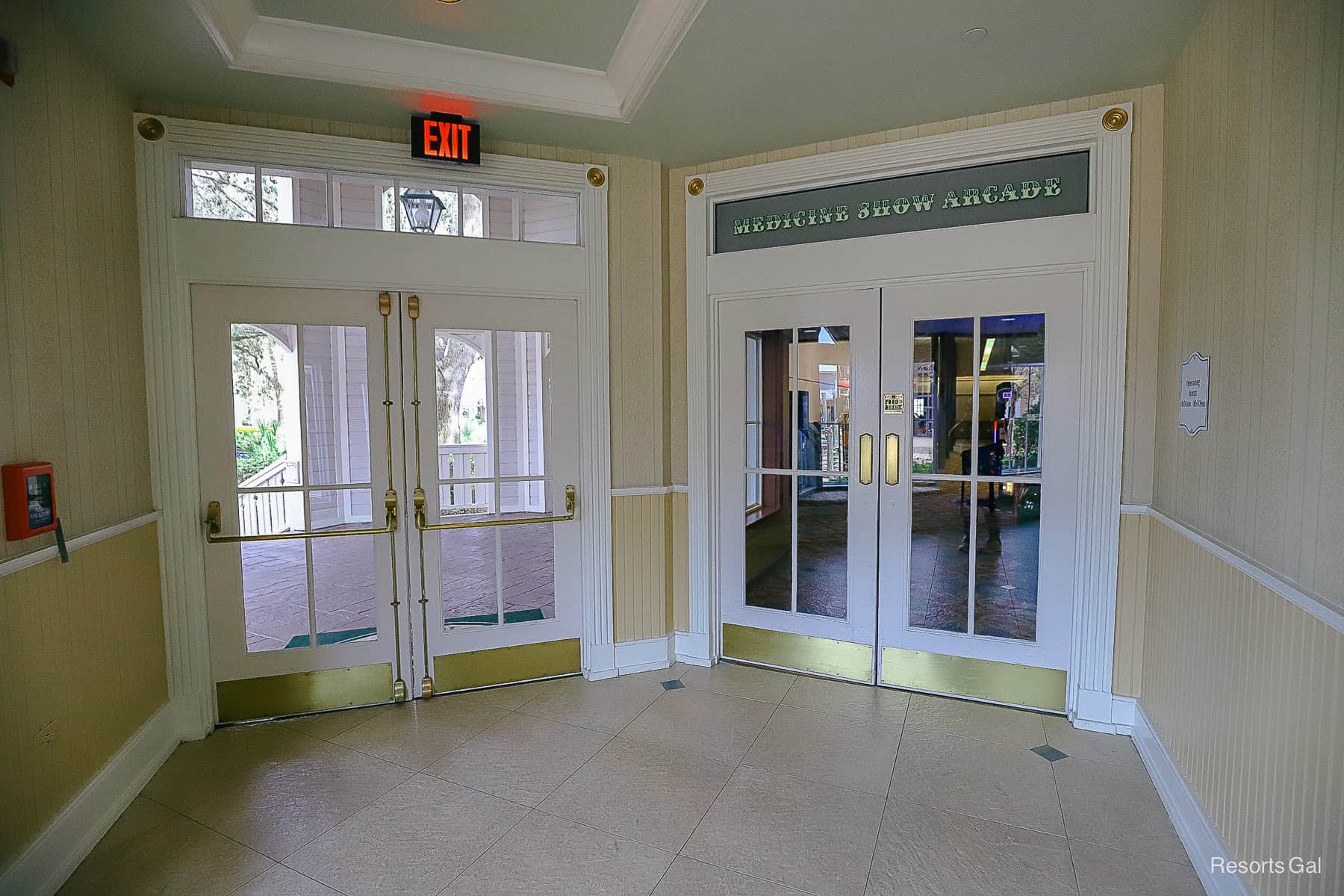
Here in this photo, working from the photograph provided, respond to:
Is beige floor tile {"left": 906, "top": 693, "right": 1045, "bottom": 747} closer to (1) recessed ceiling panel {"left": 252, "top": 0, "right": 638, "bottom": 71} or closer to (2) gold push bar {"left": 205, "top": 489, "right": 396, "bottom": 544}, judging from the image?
(2) gold push bar {"left": 205, "top": 489, "right": 396, "bottom": 544}

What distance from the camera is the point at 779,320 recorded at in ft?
12.0

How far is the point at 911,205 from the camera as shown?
3359 mm

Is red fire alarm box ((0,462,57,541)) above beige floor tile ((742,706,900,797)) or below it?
above

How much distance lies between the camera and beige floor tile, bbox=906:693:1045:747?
Answer: 2992mm

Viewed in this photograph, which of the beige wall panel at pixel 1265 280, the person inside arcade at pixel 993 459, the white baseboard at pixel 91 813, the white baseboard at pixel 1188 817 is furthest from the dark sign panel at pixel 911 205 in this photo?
the white baseboard at pixel 91 813

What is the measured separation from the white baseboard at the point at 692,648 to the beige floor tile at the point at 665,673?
0.04m

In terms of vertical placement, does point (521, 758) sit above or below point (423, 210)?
below

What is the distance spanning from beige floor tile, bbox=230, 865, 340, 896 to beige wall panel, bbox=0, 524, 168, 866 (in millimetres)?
647

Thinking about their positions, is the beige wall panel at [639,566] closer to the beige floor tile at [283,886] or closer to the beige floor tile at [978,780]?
the beige floor tile at [978,780]

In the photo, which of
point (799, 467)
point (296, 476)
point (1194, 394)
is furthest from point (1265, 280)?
point (296, 476)

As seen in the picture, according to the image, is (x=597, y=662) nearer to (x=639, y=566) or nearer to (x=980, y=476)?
(x=639, y=566)

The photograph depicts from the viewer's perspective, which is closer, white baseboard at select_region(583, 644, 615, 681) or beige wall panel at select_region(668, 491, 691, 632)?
white baseboard at select_region(583, 644, 615, 681)

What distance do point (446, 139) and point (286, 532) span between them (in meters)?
2.04

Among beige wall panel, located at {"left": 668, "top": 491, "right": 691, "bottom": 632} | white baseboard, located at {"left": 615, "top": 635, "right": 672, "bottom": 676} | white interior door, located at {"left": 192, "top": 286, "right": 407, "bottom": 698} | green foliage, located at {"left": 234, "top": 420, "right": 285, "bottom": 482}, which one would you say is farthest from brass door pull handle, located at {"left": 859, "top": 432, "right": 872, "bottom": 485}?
green foliage, located at {"left": 234, "top": 420, "right": 285, "bottom": 482}
